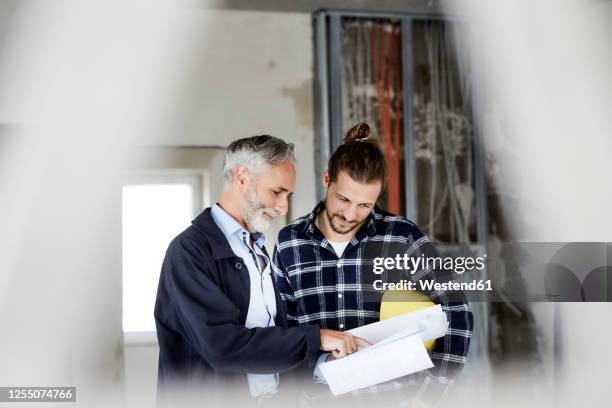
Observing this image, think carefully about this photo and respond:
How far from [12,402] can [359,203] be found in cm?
137

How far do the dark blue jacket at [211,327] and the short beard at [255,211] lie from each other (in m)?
0.09

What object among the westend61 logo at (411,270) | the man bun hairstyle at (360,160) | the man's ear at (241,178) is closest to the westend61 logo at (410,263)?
the westend61 logo at (411,270)

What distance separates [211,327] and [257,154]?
46cm

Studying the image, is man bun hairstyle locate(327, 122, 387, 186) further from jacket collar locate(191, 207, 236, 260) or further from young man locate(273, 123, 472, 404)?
jacket collar locate(191, 207, 236, 260)

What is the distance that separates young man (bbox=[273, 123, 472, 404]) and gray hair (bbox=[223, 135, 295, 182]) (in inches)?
10.7

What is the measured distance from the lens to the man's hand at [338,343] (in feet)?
5.51

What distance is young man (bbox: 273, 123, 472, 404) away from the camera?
1.96 m

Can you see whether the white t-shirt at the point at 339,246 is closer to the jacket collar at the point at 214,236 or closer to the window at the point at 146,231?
the jacket collar at the point at 214,236

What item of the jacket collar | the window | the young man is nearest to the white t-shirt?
the young man

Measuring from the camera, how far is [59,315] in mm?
3223

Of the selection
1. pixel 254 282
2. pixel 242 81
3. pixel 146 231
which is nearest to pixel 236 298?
pixel 254 282

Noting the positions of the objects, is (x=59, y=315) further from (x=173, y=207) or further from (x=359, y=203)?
(x=359, y=203)

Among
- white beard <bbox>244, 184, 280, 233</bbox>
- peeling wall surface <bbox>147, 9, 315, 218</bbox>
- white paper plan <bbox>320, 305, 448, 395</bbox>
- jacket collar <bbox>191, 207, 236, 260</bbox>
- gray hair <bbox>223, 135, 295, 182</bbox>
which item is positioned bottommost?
white paper plan <bbox>320, 305, 448, 395</bbox>

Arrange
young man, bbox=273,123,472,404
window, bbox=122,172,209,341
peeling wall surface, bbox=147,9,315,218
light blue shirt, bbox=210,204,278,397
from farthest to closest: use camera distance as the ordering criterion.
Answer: peeling wall surface, bbox=147,9,315,218
window, bbox=122,172,209,341
young man, bbox=273,123,472,404
light blue shirt, bbox=210,204,278,397
